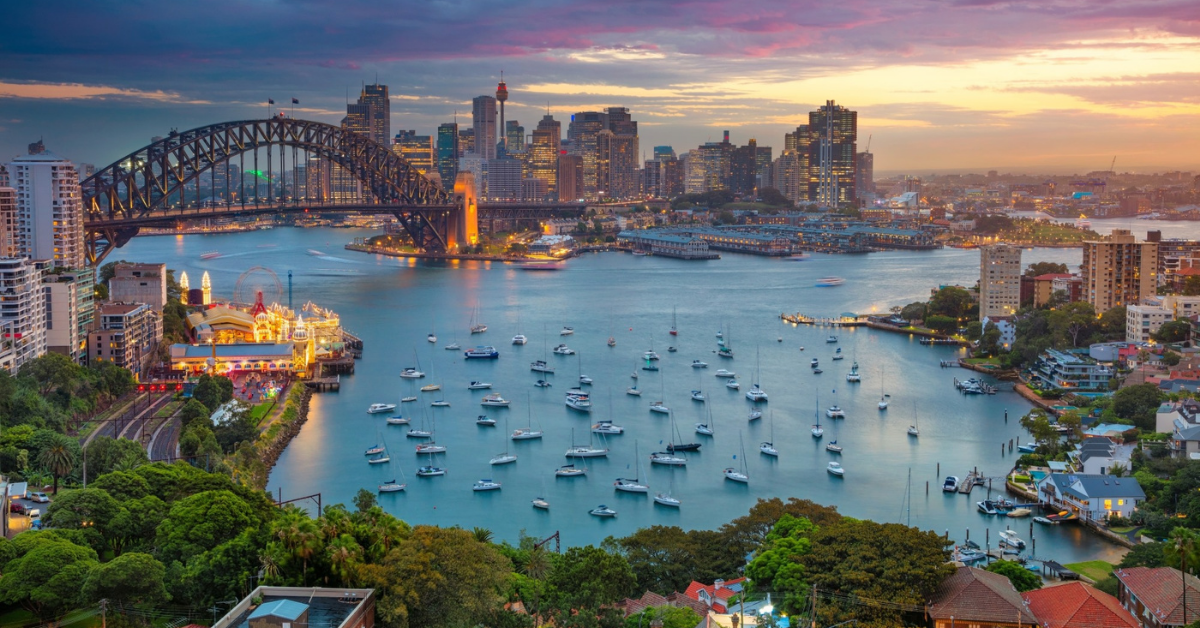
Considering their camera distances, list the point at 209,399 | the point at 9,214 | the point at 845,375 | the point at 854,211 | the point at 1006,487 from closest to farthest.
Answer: the point at 1006,487
the point at 209,399
the point at 845,375
the point at 9,214
the point at 854,211

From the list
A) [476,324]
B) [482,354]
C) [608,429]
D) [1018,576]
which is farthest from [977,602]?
[476,324]

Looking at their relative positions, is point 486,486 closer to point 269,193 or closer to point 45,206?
point 45,206

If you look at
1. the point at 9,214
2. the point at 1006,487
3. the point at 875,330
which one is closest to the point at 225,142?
the point at 9,214

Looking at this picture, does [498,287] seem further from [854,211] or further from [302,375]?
[854,211]

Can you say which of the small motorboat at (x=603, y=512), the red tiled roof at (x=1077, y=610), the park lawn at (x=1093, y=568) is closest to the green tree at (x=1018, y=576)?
the red tiled roof at (x=1077, y=610)

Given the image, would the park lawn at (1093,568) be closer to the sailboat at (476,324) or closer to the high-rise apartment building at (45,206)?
the sailboat at (476,324)

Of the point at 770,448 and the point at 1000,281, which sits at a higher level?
the point at 1000,281
